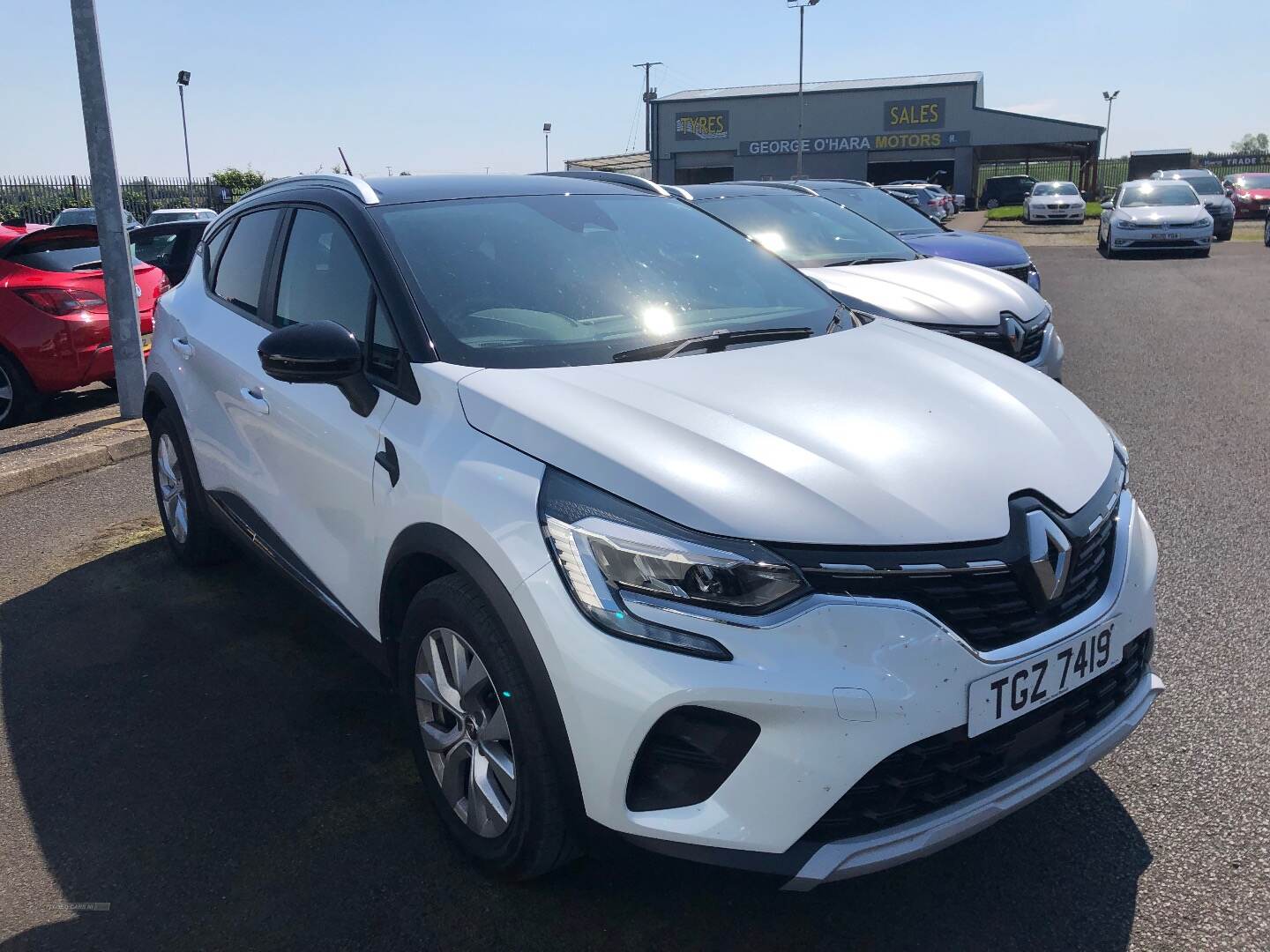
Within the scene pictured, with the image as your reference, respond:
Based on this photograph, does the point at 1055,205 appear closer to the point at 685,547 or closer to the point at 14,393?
the point at 14,393

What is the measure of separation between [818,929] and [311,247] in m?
2.56

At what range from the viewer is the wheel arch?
2.16 metres

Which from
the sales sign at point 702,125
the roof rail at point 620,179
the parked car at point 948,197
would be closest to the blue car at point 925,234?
the roof rail at point 620,179

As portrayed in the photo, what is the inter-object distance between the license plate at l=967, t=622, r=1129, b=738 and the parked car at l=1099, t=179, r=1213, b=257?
18541mm

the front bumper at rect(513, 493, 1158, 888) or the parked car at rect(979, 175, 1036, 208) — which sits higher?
the parked car at rect(979, 175, 1036, 208)

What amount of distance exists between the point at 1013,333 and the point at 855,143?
4879 centimetres

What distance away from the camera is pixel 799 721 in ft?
6.40

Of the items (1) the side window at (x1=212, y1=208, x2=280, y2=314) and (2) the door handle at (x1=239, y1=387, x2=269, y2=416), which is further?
(1) the side window at (x1=212, y1=208, x2=280, y2=314)

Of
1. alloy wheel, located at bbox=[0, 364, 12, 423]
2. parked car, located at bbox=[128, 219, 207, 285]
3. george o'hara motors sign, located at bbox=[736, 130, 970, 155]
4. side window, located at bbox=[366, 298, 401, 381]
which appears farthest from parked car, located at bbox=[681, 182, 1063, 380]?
george o'hara motors sign, located at bbox=[736, 130, 970, 155]

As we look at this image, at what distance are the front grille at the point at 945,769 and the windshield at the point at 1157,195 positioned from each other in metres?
19.6

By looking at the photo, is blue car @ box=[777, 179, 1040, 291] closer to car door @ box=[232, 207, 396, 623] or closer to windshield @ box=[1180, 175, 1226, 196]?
car door @ box=[232, 207, 396, 623]

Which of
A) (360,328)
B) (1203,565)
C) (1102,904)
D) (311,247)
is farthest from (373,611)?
(1203,565)

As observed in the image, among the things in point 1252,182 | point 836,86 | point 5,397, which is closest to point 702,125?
point 836,86

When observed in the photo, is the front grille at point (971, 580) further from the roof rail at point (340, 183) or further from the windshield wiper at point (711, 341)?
the roof rail at point (340, 183)
